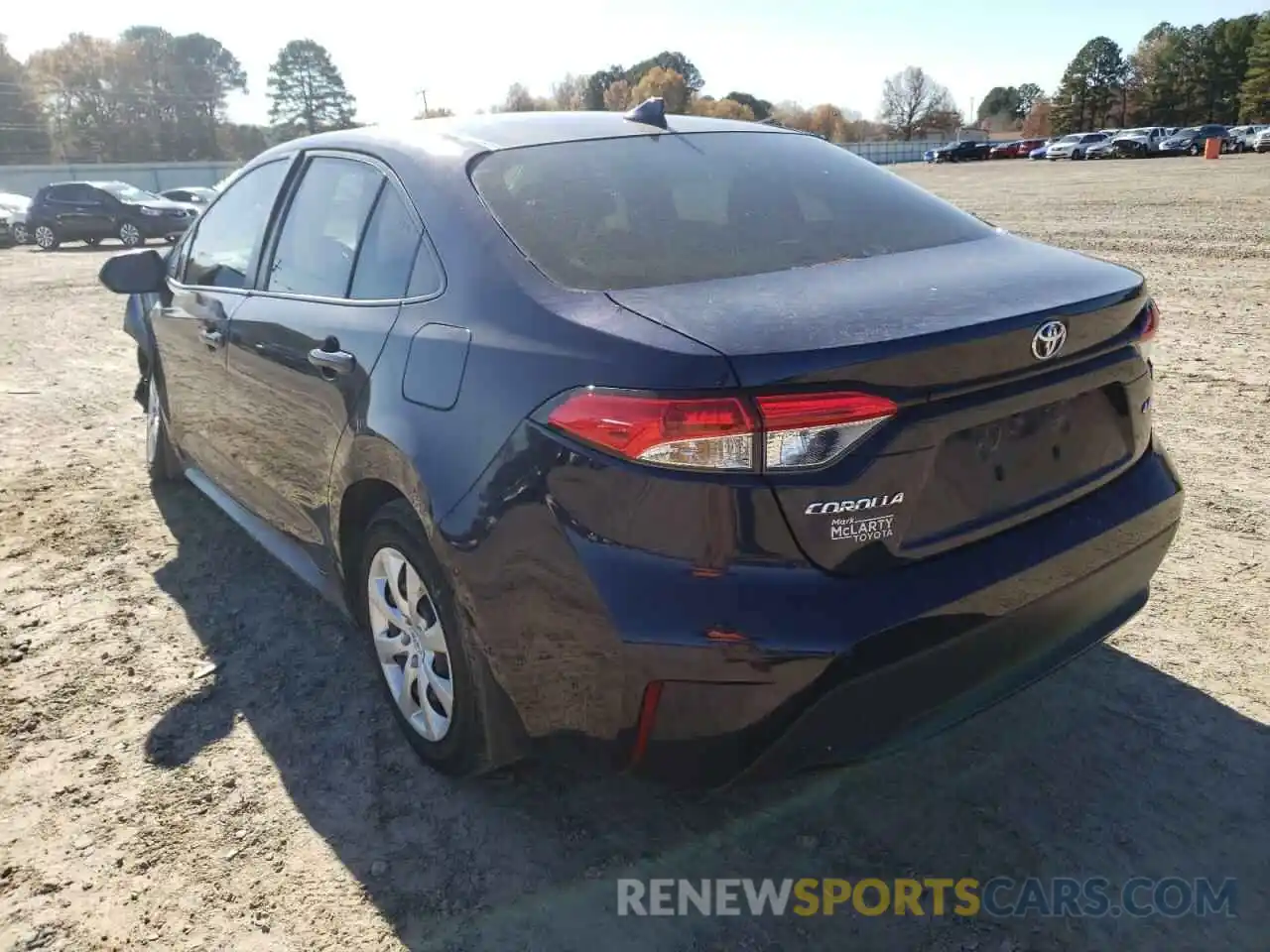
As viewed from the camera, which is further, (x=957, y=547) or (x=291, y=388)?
(x=291, y=388)

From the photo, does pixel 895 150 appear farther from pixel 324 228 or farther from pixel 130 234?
pixel 324 228

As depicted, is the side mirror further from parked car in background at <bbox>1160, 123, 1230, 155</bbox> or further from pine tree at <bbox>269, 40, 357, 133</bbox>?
pine tree at <bbox>269, 40, 357, 133</bbox>

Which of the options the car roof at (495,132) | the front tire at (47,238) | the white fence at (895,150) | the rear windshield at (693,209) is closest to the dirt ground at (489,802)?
the rear windshield at (693,209)

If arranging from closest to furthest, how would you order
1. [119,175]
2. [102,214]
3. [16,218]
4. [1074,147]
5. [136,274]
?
[136,274]
[102,214]
[16,218]
[119,175]
[1074,147]

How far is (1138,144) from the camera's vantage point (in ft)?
171

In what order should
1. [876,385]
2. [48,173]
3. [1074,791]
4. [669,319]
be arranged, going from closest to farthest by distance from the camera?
[876,385] < [669,319] < [1074,791] < [48,173]

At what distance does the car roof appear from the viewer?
2816 mm

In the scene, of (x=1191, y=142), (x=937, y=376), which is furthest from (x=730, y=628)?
(x=1191, y=142)

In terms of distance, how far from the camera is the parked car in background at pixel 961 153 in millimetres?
65000

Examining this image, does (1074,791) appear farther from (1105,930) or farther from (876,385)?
(876,385)

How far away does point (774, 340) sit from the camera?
1.92 m

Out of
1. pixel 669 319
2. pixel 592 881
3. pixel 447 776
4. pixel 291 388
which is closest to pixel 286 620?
pixel 291 388

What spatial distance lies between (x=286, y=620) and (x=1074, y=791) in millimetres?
2795

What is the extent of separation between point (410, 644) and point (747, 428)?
1365 mm
